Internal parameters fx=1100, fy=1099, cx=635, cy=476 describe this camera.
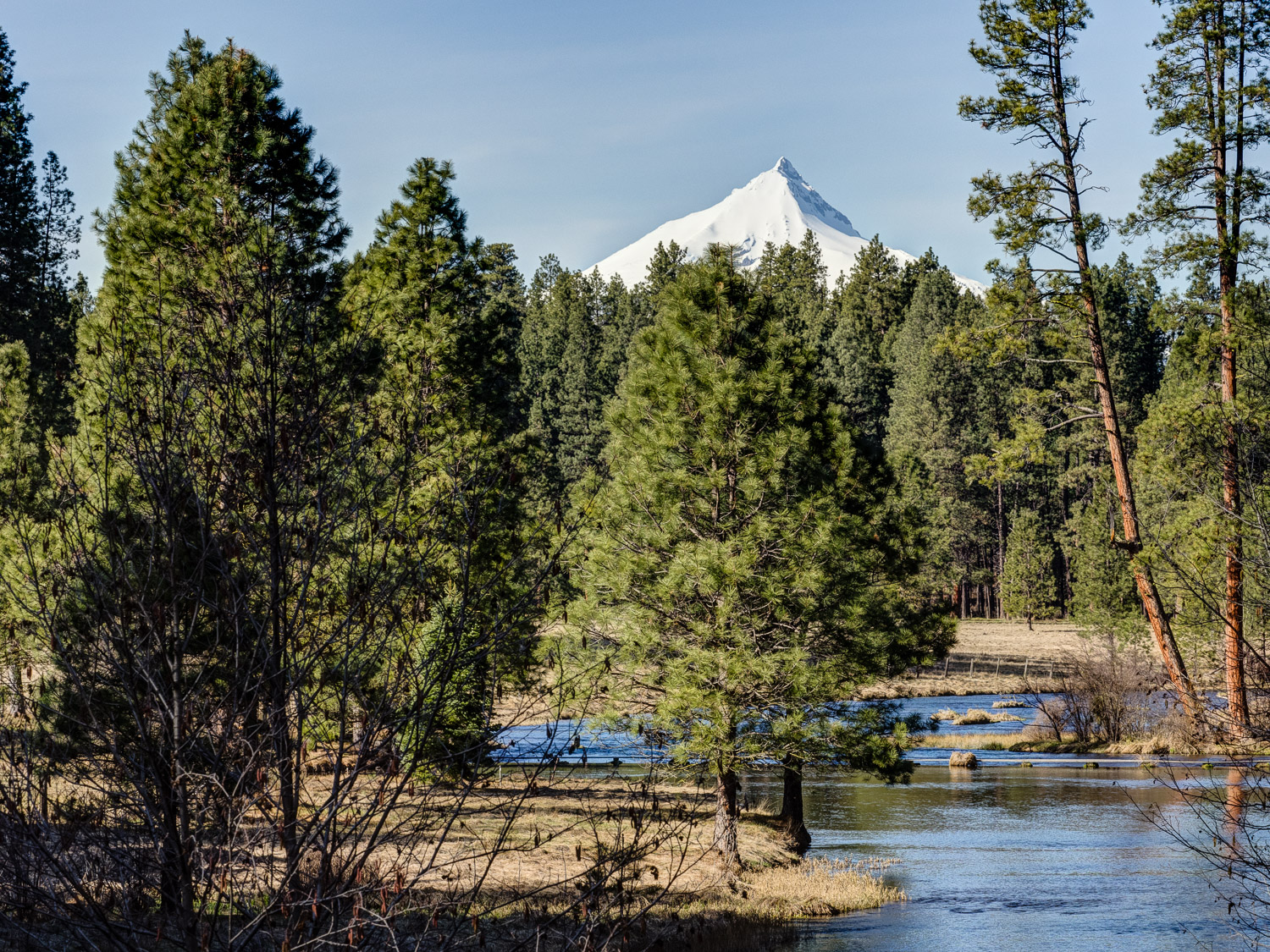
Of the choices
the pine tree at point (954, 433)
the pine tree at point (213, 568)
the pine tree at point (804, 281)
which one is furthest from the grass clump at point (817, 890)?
the pine tree at point (804, 281)

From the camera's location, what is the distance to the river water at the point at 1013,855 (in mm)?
13188

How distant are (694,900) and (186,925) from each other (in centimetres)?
1107

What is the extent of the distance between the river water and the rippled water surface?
4 cm

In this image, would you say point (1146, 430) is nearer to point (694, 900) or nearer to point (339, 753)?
point (694, 900)

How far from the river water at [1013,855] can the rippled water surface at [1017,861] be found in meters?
0.04

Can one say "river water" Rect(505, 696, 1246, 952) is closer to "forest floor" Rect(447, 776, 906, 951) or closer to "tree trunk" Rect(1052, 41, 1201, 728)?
"forest floor" Rect(447, 776, 906, 951)

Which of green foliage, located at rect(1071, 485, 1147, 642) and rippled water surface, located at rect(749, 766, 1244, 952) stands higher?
green foliage, located at rect(1071, 485, 1147, 642)

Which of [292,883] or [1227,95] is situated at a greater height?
[1227,95]

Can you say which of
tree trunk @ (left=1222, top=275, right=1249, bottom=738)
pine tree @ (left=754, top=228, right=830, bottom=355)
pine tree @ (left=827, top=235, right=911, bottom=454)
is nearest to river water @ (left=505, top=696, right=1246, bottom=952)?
tree trunk @ (left=1222, top=275, right=1249, bottom=738)

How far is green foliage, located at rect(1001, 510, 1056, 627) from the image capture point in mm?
58188

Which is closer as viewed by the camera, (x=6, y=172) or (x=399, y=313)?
(x=399, y=313)

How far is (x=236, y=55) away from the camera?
15.6m

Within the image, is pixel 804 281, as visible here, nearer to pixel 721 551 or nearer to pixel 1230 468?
pixel 1230 468

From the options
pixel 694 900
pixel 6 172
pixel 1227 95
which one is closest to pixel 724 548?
pixel 694 900
